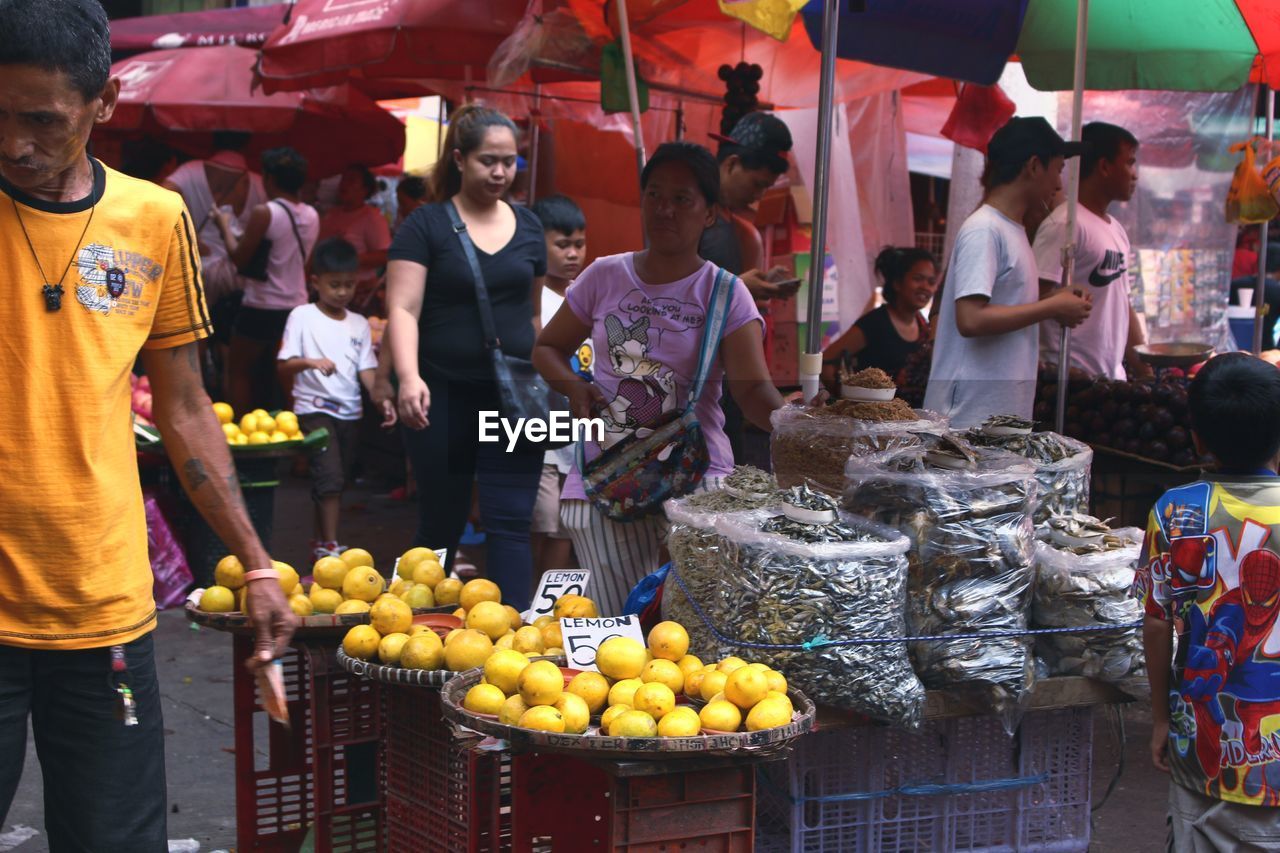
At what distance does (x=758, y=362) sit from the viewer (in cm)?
424

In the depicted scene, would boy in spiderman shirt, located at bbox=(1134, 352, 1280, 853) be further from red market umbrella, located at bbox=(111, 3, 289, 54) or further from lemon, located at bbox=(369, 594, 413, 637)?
red market umbrella, located at bbox=(111, 3, 289, 54)

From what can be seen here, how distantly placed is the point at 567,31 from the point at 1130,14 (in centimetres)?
272

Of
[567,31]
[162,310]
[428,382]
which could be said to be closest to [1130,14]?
[567,31]

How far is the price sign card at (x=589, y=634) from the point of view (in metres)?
3.14

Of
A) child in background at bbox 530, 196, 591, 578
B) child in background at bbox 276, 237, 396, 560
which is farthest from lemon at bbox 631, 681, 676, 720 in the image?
child in background at bbox 276, 237, 396, 560

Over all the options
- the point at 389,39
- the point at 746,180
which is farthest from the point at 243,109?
the point at 746,180

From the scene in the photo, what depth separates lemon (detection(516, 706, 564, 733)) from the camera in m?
2.67

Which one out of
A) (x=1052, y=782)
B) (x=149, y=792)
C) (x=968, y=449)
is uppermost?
(x=968, y=449)

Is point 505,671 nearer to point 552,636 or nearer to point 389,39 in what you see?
point 552,636

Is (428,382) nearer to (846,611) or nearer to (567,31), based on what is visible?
(846,611)

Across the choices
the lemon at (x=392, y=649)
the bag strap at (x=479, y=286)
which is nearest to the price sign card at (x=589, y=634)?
the lemon at (x=392, y=649)

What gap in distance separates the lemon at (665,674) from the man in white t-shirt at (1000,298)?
213 centimetres

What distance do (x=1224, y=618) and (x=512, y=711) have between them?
4.86 ft

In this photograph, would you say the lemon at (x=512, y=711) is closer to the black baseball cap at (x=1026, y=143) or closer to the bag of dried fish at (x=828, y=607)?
the bag of dried fish at (x=828, y=607)
